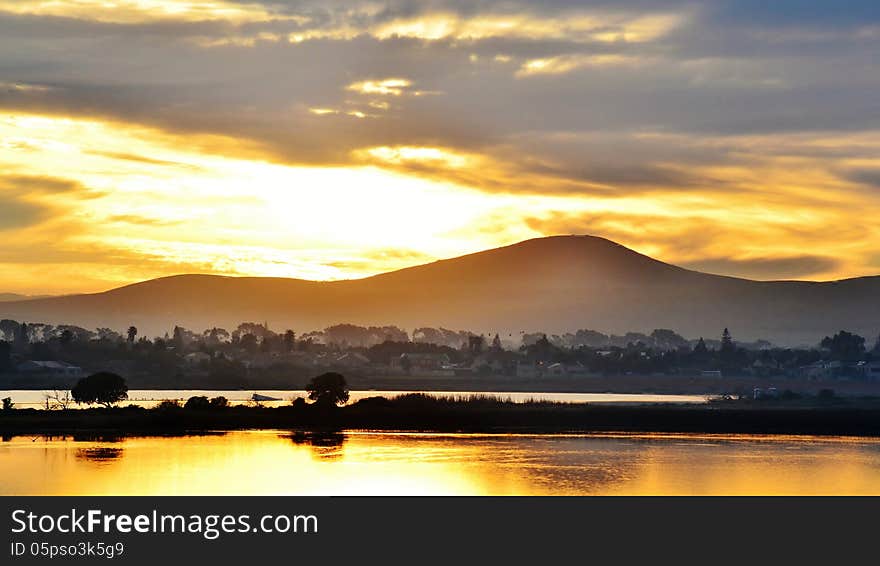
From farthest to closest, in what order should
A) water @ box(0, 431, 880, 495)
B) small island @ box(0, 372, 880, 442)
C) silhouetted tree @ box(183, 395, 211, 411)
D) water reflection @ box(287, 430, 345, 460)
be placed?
silhouetted tree @ box(183, 395, 211, 411), small island @ box(0, 372, 880, 442), water reflection @ box(287, 430, 345, 460), water @ box(0, 431, 880, 495)

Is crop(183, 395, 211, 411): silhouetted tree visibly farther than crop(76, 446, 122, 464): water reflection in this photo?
Yes

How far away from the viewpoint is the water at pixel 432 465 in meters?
70.7

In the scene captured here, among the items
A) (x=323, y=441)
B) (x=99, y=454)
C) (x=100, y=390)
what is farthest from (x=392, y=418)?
(x=99, y=454)

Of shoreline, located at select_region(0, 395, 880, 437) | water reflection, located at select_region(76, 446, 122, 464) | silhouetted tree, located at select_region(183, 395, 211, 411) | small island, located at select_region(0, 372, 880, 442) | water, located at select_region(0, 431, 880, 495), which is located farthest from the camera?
silhouetted tree, located at select_region(183, 395, 211, 411)

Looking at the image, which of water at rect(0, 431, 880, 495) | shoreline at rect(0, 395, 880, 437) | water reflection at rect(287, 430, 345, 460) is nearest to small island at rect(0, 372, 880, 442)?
shoreline at rect(0, 395, 880, 437)

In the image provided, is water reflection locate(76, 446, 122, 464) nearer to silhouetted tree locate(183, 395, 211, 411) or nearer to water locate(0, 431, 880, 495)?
water locate(0, 431, 880, 495)

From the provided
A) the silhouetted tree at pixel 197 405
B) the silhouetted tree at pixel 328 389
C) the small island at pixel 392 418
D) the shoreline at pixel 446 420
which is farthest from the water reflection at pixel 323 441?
the silhouetted tree at pixel 197 405

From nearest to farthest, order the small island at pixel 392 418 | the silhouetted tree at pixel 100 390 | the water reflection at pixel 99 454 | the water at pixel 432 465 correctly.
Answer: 1. the water at pixel 432 465
2. the water reflection at pixel 99 454
3. the small island at pixel 392 418
4. the silhouetted tree at pixel 100 390

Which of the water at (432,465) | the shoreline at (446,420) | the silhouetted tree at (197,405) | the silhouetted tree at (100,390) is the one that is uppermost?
the silhouetted tree at (100,390)

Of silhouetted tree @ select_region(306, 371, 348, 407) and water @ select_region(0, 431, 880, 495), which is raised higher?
silhouetted tree @ select_region(306, 371, 348, 407)

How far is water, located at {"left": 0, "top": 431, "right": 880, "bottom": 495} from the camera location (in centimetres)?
7069

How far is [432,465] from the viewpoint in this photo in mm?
80875

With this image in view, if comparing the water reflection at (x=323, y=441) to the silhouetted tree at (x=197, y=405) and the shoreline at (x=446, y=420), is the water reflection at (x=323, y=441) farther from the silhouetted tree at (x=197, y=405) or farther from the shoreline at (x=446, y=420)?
the silhouetted tree at (x=197, y=405)
